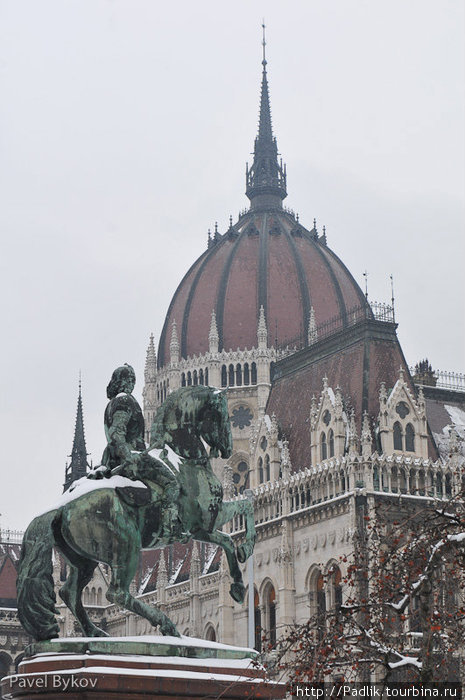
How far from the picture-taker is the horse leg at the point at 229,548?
67.0 feet

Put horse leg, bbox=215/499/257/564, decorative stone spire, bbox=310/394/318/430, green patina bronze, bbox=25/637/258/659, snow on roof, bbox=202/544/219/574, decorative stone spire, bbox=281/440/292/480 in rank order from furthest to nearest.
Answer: snow on roof, bbox=202/544/219/574 → decorative stone spire, bbox=281/440/292/480 → decorative stone spire, bbox=310/394/318/430 → horse leg, bbox=215/499/257/564 → green patina bronze, bbox=25/637/258/659

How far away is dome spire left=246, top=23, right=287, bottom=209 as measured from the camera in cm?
11056

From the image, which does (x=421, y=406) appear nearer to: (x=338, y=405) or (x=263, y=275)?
(x=338, y=405)

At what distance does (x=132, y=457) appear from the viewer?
19.9 m

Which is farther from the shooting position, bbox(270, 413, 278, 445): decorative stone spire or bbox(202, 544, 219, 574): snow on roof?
bbox(202, 544, 219, 574): snow on roof

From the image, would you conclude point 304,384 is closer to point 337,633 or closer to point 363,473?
point 363,473

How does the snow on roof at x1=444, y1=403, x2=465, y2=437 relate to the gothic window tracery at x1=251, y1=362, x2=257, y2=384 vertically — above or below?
below

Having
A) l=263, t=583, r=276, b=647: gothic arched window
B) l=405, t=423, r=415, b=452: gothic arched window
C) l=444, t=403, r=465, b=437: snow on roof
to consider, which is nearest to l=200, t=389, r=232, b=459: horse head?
l=405, t=423, r=415, b=452: gothic arched window

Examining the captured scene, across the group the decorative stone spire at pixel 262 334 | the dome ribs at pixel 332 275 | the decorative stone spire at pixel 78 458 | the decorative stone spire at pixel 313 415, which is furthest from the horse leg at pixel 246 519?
the decorative stone spire at pixel 78 458

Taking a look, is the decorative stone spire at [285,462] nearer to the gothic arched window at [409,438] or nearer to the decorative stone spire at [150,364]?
the gothic arched window at [409,438]

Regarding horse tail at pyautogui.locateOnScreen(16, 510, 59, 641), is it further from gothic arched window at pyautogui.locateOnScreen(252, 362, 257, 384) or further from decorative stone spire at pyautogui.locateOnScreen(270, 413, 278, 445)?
gothic arched window at pyautogui.locateOnScreen(252, 362, 257, 384)

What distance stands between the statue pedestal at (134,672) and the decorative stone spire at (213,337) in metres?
77.5

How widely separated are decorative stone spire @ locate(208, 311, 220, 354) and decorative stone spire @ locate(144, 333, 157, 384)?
7.06 m

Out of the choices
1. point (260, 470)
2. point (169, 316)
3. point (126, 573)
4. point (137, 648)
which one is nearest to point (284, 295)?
point (169, 316)
